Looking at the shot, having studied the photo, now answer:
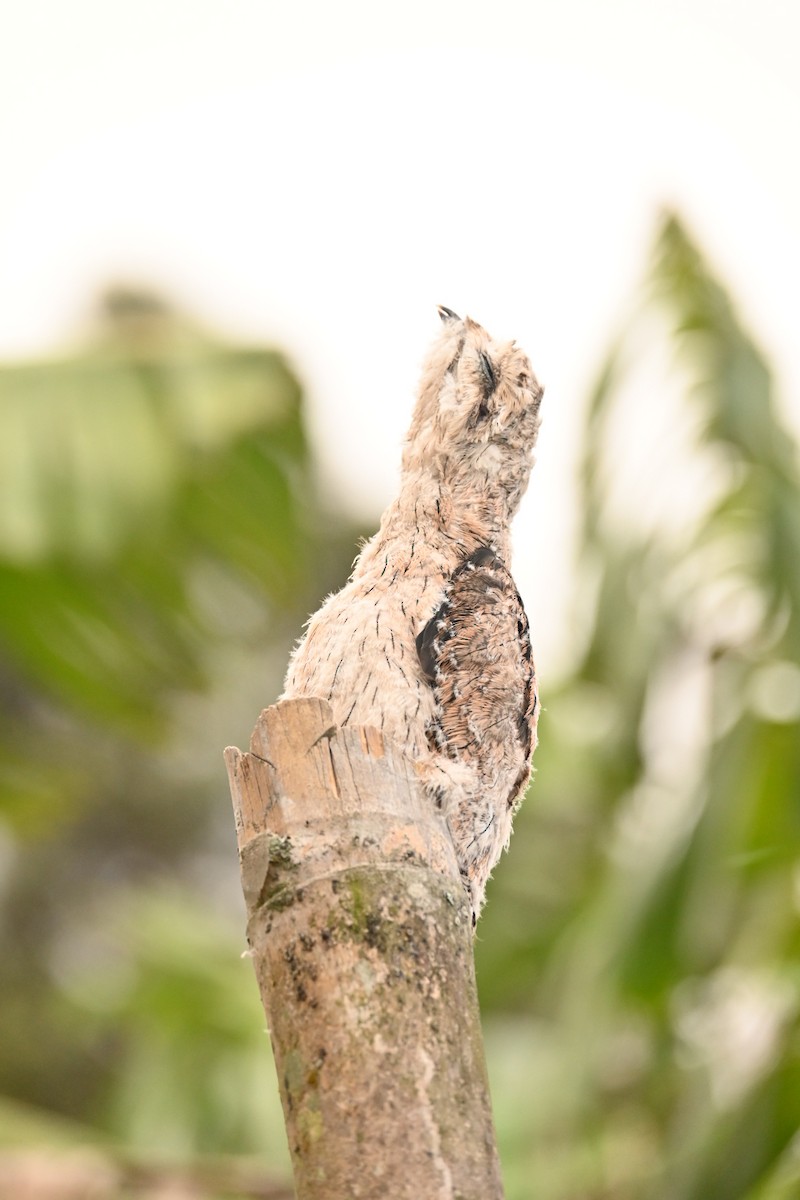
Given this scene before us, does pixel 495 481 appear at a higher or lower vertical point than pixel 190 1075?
lower

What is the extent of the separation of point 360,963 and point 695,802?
450cm

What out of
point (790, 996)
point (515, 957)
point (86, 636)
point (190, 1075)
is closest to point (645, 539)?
point (790, 996)

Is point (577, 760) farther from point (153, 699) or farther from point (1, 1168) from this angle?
point (1, 1168)

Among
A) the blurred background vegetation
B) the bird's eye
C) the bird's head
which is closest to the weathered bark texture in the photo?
the bird's head

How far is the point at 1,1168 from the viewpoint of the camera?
4430 millimetres

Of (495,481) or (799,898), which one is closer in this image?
(495,481)

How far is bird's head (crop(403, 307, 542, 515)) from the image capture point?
Result: 2746 millimetres

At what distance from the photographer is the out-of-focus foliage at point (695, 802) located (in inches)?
227

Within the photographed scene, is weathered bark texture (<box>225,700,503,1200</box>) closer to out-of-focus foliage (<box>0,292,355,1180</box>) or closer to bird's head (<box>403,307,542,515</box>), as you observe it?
bird's head (<box>403,307,542,515</box>)

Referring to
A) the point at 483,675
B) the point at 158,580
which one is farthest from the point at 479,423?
the point at 158,580

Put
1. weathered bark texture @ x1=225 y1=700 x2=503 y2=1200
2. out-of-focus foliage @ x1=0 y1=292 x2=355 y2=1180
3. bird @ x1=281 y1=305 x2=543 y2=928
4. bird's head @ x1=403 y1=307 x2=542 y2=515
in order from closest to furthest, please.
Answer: weathered bark texture @ x1=225 y1=700 x2=503 y2=1200, bird @ x1=281 y1=305 x2=543 y2=928, bird's head @ x1=403 y1=307 x2=542 y2=515, out-of-focus foliage @ x1=0 y1=292 x2=355 y2=1180

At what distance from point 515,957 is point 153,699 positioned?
3882 millimetres

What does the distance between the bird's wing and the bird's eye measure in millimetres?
430

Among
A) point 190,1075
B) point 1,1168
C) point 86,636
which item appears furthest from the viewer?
point 190,1075
